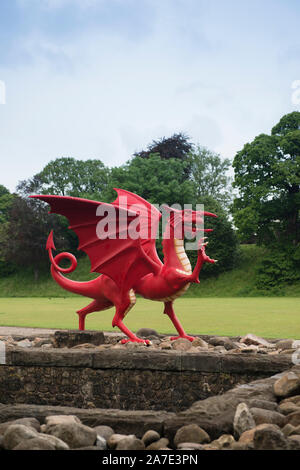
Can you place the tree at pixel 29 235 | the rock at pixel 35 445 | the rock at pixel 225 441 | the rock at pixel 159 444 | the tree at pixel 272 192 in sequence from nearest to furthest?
the rock at pixel 35 445 → the rock at pixel 225 441 → the rock at pixel 159 444 → the tree at pixel 272 192 → the tree at pixel 29 235

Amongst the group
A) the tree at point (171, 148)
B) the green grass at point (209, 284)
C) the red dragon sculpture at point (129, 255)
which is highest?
the tree at point (171, 148)

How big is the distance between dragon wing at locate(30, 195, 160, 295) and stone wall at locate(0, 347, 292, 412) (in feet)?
4.84

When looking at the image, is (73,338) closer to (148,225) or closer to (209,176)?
Answer: (148,225)

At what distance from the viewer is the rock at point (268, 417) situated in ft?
11.4

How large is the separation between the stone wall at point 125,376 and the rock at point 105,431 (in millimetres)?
1611

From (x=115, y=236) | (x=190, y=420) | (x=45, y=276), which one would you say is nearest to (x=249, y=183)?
(x=45, y=276)

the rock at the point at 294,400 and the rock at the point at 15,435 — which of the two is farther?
the rock at the point at 294,400

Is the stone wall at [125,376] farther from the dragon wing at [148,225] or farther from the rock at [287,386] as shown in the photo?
the dragon wing at [148,225]

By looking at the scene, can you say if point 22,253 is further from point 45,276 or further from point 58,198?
point 58,198

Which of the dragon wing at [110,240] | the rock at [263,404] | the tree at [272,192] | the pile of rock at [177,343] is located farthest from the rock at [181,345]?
the tree at [272,192]

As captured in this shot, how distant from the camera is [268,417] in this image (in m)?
3.50

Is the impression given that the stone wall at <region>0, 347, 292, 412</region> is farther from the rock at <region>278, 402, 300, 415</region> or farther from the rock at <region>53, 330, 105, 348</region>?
the rock at <region>278, 402, 300, 415</region>

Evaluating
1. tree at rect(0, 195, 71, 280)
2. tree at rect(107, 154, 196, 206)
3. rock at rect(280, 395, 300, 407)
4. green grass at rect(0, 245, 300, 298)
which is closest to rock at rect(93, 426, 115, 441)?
rock at rect(280, 395, 300, 407)

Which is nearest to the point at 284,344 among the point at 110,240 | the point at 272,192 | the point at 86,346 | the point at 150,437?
the point at 86,346
